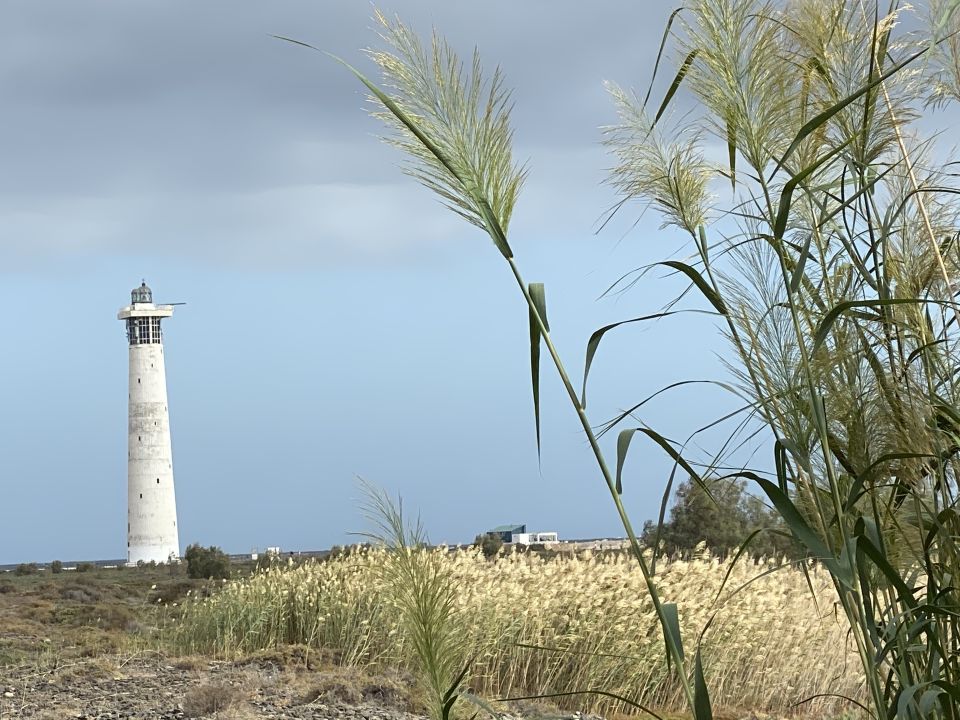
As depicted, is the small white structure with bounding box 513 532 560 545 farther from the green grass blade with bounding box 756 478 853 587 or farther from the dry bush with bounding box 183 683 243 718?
the green grass blade with bounding box 756 478 853 587

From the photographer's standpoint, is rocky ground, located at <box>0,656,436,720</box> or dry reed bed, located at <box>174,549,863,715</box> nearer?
rocky ground, located at <box>0,656,436,720</box>

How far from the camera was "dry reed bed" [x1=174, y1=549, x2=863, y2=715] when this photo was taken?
564 cm

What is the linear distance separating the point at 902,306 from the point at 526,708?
4087mm

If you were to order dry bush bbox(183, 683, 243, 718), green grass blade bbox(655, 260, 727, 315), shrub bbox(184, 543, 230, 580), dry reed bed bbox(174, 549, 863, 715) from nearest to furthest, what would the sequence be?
green grass blade bbox(655, 260, 727, 315) → dry bush bbox(183, 683, 243, 718) → dry reed bed bbox(174, 549, 863, 715) → shrub bbox(184, 543, 230, 580)

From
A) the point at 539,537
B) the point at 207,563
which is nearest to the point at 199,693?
the point at 207,563

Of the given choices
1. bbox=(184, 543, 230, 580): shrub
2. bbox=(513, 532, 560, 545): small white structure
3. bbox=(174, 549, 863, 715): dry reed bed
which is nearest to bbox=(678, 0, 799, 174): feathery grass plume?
bbox=(174, 549, 863, 715): dry reed bed

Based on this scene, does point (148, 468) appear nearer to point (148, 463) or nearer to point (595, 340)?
point (148, 463)

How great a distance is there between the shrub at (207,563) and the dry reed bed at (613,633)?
12.4 meters

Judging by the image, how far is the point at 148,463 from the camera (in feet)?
97.8

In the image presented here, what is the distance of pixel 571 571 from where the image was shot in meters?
6.61

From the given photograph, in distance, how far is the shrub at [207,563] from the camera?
18819 millimetres

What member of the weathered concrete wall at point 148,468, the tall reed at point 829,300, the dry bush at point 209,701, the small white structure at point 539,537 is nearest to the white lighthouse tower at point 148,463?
the weathered concrete wall at point 148,468

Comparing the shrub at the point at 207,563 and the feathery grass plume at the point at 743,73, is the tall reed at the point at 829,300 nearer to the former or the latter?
the feathery grass plume at the point at 743,73

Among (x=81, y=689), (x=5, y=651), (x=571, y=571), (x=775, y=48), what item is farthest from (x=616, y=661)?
(x=5, y=651)
